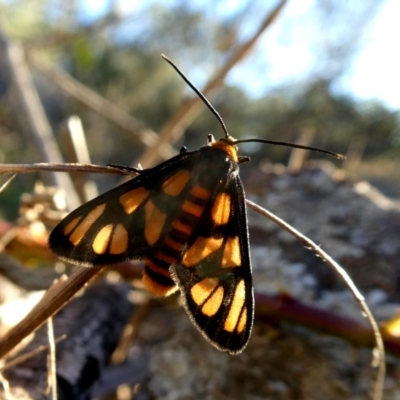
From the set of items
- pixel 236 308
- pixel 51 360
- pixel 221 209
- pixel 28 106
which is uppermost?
pixel 28 106

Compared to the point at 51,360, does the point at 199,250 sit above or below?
above

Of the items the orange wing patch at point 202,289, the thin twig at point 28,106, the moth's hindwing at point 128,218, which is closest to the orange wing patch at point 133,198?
the moth's hindwing at point 128,218

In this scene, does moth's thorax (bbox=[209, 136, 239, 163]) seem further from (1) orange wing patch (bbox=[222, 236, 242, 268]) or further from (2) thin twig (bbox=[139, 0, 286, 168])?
(2) thin twig (bbox=[139, 0, 286, 168])

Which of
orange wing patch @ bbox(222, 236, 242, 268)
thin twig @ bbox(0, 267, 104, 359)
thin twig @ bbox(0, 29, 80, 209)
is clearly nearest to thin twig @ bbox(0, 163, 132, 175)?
thin twig @ bbox(0, 267, 104, 359)

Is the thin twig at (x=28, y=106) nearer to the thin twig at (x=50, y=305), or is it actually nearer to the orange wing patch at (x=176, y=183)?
the orange wing patch at (x=176, y=183)

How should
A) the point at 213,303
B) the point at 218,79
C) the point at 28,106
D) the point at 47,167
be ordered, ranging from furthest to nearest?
the point at 28,106 → the point at 218,79 → the point at 213,303 → the point at 47,167

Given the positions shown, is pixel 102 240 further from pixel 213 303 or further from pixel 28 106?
pixel 28 106

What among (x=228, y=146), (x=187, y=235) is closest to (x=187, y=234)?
(x=187, y=235)
